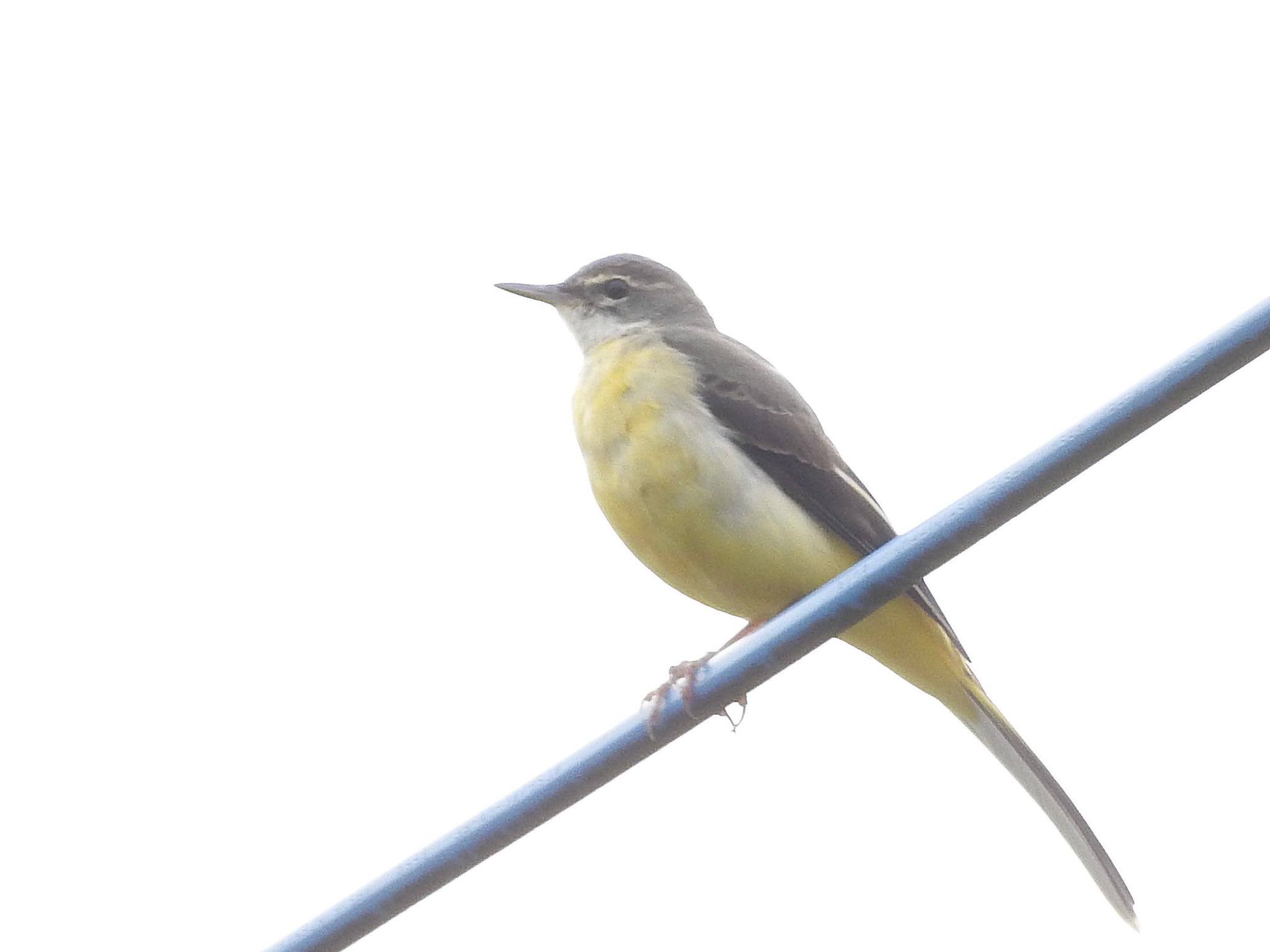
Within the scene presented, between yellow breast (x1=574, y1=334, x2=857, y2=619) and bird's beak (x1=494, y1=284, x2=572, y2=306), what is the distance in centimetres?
196

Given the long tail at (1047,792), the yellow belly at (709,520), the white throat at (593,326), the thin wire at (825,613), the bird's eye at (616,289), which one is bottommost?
the long tail at (1047,792)

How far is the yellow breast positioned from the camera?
6.72m

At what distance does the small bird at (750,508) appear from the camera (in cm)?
672

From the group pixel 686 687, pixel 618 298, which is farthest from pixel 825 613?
pixel 618 298

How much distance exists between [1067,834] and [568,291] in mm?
4095

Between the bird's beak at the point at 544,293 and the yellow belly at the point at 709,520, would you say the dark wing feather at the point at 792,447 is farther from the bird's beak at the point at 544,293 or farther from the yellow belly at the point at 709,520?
the bird's beak at the point at 544,293

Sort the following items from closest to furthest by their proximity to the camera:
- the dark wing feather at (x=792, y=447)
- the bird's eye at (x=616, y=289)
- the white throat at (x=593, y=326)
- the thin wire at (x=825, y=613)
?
1. the thin wire at (x=825, y=613)
2. the dark wing feather at (x=792, y=447)
3. the white throat at (x=593, y=326)
4. the bird's eye at (x=616, y=289)

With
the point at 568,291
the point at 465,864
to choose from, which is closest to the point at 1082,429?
the point at 465,864

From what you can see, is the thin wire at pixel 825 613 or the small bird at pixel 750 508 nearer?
the thin wire at pixel 825 613

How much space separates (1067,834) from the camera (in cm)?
661

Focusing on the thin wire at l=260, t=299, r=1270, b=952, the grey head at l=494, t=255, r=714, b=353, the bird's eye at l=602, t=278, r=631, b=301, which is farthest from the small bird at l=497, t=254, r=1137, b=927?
the thin wire at l=260, t=299, r=1270, b=952

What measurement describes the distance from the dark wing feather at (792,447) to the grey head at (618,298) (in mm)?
1096

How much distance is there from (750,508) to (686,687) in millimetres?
1711

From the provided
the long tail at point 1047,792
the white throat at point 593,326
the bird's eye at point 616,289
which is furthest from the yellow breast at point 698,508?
the bird's eye at point 616,289
